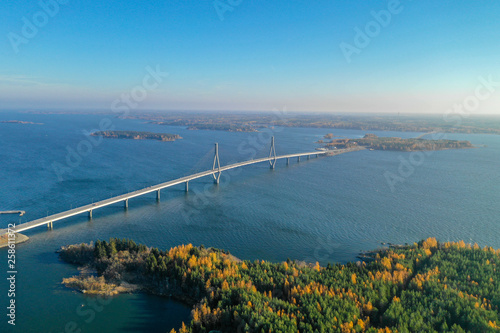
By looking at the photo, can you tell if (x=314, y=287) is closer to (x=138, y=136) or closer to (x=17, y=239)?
(x=17, y=239)

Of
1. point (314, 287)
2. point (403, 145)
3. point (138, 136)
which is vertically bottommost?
point (314, 287)

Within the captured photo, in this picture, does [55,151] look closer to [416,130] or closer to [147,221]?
[147,221]

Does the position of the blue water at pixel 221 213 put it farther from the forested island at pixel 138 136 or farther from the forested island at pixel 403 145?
the forested island at pixel 138 136

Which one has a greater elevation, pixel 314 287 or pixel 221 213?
pixel 314 287

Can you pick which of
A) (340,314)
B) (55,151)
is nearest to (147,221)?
(340,314)

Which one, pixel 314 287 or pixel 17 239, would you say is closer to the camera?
pixel 314 287

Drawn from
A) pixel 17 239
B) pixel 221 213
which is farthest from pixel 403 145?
pixel 17 239
